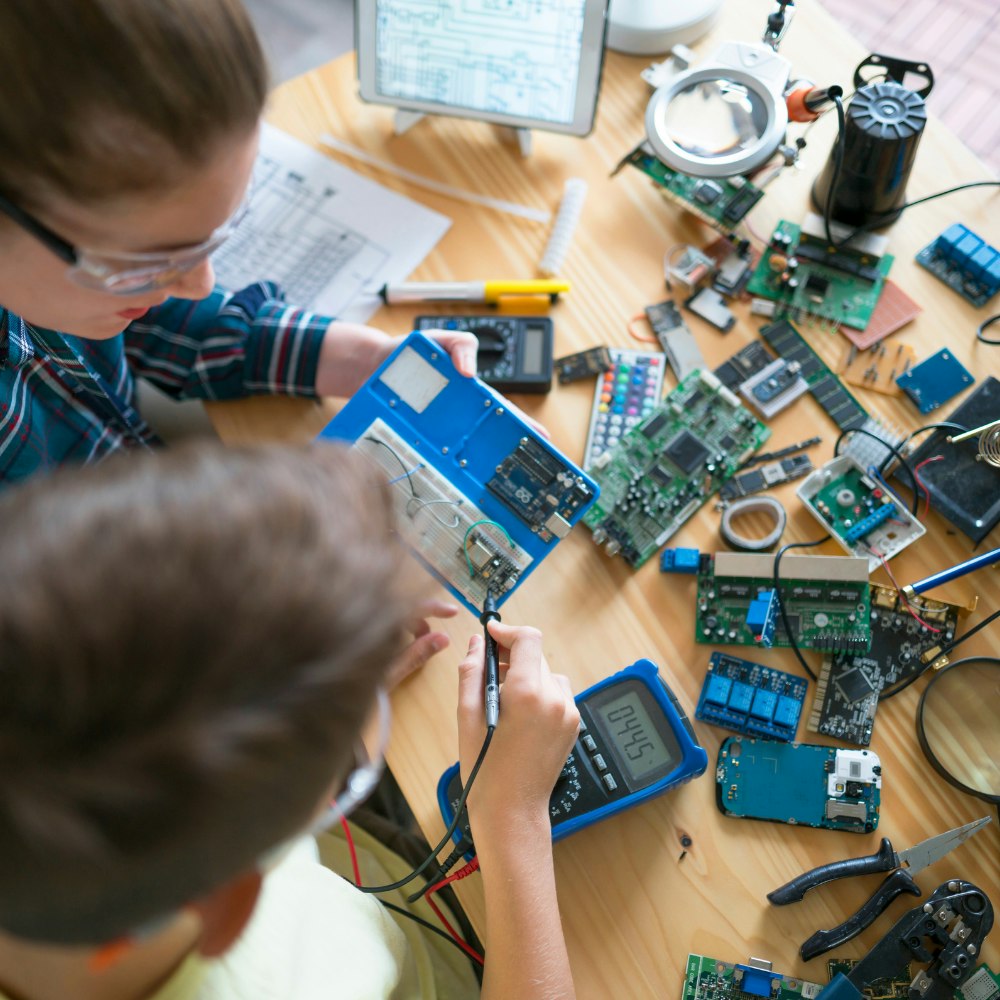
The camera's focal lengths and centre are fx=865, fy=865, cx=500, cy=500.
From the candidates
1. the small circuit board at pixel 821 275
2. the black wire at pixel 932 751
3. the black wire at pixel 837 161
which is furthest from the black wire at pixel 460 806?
the black wire at pixel 837 161

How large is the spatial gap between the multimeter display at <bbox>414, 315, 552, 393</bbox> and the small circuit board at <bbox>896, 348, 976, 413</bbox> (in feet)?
1.55

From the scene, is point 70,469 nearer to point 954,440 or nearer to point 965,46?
point 954,440

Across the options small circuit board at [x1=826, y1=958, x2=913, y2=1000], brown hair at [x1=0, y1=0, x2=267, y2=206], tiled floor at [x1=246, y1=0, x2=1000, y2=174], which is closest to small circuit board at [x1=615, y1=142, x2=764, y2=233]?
brown hair at [x1=0, y1=0, x2=267, y2=206]

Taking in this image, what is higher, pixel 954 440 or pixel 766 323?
pixel 766 323

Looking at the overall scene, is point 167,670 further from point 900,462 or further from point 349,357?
point 900,462

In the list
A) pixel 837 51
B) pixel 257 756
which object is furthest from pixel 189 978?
pixel 837 51

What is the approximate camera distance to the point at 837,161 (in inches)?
45.1

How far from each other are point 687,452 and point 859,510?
8.8 inches

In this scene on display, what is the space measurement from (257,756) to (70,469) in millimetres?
211

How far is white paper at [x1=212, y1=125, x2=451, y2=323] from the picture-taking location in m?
1.26

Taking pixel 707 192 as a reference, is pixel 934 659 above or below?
below

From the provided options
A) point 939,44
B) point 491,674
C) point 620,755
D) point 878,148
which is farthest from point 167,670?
point 939,44

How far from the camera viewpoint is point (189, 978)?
2.19 ft

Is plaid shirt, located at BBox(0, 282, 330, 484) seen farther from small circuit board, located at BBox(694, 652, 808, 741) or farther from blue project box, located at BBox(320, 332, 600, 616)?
small circuit board, located at BBox(694, 652, 808, 741)
